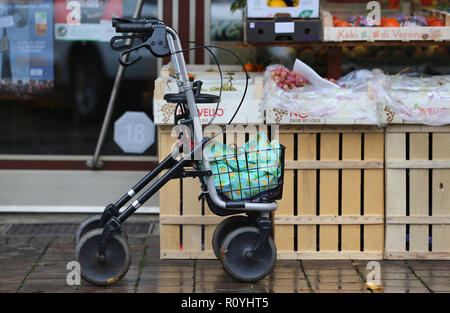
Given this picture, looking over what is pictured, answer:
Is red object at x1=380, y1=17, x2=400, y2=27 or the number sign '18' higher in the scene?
red object at x1=380, y1=17, x2=400, y2=27

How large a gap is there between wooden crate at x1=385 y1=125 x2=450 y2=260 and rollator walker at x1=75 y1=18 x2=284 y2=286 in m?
1.02

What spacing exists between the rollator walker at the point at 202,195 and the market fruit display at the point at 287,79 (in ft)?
2.67

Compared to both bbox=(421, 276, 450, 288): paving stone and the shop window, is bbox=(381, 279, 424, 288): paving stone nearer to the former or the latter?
bbox=(421, 276, 450, 288): paving stone

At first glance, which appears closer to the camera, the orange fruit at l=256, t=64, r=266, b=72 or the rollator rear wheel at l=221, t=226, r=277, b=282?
the rollator rear wheel at l=221, t=226, r=277, b=282

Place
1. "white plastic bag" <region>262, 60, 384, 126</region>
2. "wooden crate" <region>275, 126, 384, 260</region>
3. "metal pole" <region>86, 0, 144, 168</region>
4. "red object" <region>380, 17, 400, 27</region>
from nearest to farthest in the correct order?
"white plastic bag" <region>262, 60, 384, 126</region>, "wooden crate" <region>275, 126, 384, 260</region>, "red object" <region>380, 17, 400, 27</region>, "metal pole" <region>86, 0, 144, 168</region>

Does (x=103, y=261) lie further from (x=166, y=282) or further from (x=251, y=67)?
(x=251, y=67)

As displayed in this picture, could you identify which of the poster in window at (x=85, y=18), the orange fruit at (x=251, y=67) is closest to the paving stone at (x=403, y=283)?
the orange fruit at (x=251, y=67)

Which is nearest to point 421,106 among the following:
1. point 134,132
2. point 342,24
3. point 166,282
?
point 342,24

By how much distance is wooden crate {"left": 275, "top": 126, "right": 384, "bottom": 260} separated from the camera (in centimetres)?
555

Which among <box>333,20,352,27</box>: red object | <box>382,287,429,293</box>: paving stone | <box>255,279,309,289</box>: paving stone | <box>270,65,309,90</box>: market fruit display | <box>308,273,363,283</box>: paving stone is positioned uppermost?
<box>333,20,352,27</box>: red object

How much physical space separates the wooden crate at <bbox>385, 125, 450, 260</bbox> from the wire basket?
→ 3.40ft

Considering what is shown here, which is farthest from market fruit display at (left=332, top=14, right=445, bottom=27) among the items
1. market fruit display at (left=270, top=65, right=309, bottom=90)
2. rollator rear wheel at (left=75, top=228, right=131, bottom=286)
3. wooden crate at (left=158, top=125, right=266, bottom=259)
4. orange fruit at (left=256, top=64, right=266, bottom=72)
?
rollator rear wheel at (left=75, top=228, right=131, bottom=286)

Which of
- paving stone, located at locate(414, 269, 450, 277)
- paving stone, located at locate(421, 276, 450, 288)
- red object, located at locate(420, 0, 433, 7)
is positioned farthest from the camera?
red object, located at locate(420, 0, 433, 7)

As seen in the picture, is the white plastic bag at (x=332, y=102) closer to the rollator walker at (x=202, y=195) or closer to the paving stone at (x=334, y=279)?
the rollator walker at (x=202, y=195)
